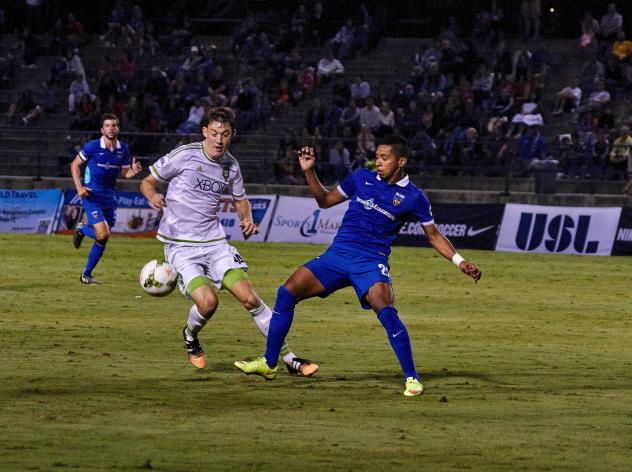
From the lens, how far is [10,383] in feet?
38.0

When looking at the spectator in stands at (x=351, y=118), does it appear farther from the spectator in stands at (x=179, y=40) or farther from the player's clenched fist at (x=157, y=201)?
the player's clenched fist at (x=157, y=201)

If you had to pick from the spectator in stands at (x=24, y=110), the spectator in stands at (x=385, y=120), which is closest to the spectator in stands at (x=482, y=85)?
the spectator in stands at (x=385, y=120)

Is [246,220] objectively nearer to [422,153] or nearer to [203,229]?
[203,229]

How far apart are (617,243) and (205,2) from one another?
21944 millimetres

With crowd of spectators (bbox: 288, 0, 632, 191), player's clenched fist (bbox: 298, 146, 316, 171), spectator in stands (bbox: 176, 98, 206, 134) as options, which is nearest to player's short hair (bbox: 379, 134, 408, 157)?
player's clenched fist (bbox: 298, 146, 316, 171)

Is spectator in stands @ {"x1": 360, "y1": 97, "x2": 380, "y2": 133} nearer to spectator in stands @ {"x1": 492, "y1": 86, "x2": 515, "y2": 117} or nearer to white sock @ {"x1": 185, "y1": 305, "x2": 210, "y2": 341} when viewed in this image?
spectator in stands @ {"x1": 492, "y1": 86, "x2": 515, "y2": 117}

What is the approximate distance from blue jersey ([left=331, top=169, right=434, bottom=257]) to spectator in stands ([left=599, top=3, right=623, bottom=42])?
88.2ft

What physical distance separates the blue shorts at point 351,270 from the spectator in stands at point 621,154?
2101 cm

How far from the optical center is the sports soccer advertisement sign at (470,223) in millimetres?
30375

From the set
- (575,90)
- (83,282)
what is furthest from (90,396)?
(575,90)

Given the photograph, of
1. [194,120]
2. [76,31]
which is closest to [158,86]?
[194,120]

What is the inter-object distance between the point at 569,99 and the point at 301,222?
8.60 metres

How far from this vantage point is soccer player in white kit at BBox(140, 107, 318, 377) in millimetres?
12336

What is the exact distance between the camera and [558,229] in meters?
29.9
